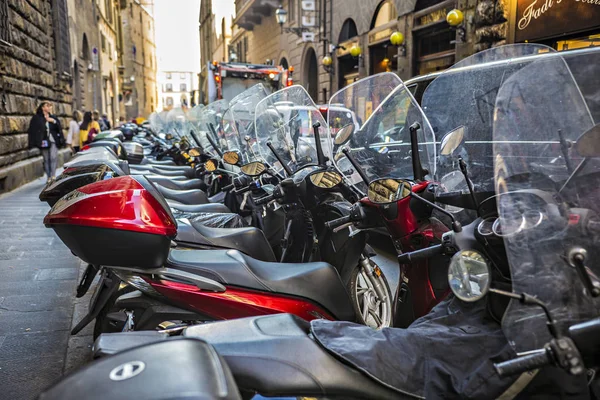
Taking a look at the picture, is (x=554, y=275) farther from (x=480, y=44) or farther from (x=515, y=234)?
(x=480, y=44)

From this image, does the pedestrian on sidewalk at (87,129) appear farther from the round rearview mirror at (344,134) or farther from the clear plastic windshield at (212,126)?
the round rearview mirror at (344,134)

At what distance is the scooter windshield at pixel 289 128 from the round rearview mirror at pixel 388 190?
1.30 meters

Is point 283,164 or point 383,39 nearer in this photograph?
point 283,164

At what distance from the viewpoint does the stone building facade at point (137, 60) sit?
59750 millimetres

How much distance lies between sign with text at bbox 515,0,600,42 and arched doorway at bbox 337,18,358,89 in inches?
365

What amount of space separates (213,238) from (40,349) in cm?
129

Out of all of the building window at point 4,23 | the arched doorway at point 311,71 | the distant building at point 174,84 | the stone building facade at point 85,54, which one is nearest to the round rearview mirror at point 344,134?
the building window at point 4,23

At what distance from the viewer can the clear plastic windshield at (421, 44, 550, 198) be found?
2514 millimetres

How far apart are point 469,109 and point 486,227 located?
4.04ft

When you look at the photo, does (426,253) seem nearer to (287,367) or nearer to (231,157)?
(287,367)

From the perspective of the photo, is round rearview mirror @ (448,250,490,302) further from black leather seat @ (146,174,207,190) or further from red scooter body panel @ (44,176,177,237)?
black leather seat @ (146,174,207,190)

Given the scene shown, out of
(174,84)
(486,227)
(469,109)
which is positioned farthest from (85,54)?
(174,84)

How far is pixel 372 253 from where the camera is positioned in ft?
11.1

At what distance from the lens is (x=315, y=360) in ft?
4.67
